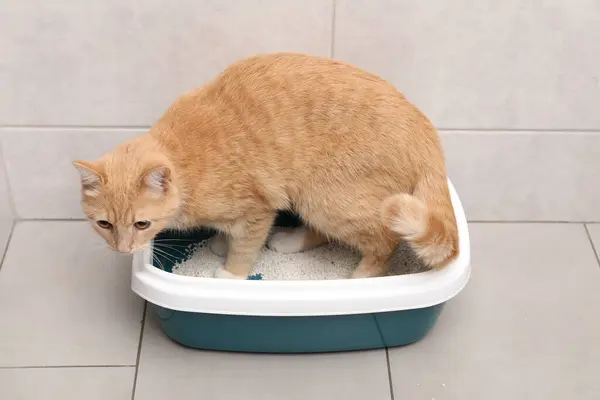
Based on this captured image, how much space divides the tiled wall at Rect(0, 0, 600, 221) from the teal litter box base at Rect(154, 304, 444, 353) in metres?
0.42

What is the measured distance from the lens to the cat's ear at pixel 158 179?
3.80ft

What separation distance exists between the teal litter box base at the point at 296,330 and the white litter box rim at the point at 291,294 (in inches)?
1.3

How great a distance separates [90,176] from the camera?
3.84 ft

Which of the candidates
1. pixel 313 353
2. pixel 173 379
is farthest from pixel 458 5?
pixel 173 379

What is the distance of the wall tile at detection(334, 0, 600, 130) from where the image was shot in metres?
1.42

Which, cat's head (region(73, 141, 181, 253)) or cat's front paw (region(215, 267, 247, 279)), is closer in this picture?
cat's head (region(73, 141, 181, 253))

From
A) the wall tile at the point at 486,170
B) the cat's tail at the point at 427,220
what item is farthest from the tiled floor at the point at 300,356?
the cat's tail at the point at 427,220

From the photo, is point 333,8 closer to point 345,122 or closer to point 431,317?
point 345,122

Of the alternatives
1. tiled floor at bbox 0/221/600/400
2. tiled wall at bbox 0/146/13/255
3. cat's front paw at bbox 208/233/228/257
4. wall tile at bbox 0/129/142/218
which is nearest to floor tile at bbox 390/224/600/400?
tiled floor at bbox 0/221/600/400

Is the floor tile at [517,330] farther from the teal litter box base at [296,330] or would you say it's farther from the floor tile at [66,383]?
the floor tile at [66,383]

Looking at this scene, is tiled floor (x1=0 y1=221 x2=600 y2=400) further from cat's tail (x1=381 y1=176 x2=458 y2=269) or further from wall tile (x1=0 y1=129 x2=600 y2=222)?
cat's tail (x1=381 y1=176 x2=458 y2=269)

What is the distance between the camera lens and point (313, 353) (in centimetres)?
141

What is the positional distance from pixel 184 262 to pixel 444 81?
632 millimetres

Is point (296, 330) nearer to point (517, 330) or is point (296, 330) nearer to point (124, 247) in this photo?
point (124, 247)
